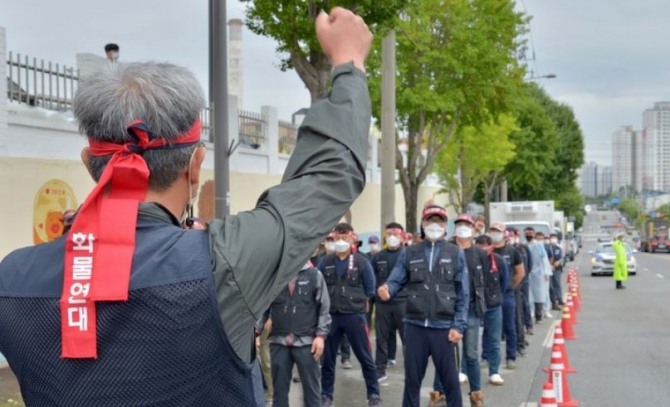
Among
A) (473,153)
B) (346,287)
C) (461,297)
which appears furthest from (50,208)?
(473,153)

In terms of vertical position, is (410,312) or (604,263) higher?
(410,312)

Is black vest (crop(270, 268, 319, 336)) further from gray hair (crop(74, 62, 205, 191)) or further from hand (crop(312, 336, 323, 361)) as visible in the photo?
gray hair (crop(74, 62, 205, 191))

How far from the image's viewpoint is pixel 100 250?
1.71m

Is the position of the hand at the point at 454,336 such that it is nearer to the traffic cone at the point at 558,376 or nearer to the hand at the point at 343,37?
the traffic cone at the point at 558,376

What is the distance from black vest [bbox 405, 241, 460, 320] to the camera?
8.50 meters

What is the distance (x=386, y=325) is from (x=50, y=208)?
488 cm

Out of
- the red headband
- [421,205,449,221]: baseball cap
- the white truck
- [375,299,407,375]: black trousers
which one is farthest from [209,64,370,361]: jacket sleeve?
the white truck

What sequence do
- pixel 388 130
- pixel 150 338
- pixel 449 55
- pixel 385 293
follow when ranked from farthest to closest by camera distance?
pixel 449 55
pixel 388 130
pixel 385 293
pixel 150 338

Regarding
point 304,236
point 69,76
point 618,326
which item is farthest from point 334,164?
point 618,326

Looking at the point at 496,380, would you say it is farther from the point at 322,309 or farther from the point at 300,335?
the point at 300,335

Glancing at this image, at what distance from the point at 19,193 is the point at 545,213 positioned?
26908 mm

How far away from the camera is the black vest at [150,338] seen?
169cm

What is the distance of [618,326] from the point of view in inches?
712

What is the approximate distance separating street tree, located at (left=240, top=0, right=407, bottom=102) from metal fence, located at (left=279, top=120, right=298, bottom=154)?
27.3 ft
